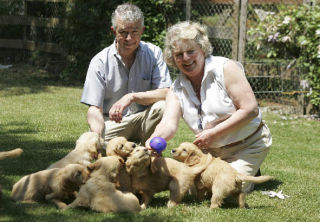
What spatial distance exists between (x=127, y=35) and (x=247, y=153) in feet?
5.76

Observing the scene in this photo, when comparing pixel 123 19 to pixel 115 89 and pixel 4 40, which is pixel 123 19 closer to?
pixel 115 89

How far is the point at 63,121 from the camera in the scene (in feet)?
26.5

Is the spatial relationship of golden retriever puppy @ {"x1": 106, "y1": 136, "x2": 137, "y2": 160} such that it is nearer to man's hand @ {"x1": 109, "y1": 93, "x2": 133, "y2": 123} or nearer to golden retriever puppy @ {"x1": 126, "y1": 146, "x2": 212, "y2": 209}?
golden retriever puppy @ {"x1": 126, "y1": 146, "x2": 212, "y2": 209}

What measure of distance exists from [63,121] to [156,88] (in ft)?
9.26

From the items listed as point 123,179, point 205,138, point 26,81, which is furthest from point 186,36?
point 26,81

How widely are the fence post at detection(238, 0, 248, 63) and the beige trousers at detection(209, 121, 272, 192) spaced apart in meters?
5.16

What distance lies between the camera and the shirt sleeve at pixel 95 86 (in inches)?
209

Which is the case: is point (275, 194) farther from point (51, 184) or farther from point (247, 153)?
point (51, 184)

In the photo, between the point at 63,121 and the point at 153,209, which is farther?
the point at 63,121

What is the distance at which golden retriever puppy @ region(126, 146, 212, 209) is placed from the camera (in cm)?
429

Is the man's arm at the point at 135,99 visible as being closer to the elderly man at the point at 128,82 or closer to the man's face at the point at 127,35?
the elderly man at the point at 128,82

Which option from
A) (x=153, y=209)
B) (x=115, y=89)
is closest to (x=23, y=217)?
(x=153, y=209)

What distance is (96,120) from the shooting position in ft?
16.8

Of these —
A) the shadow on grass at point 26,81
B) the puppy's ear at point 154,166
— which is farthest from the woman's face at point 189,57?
the shadow on grass at point 26,81
